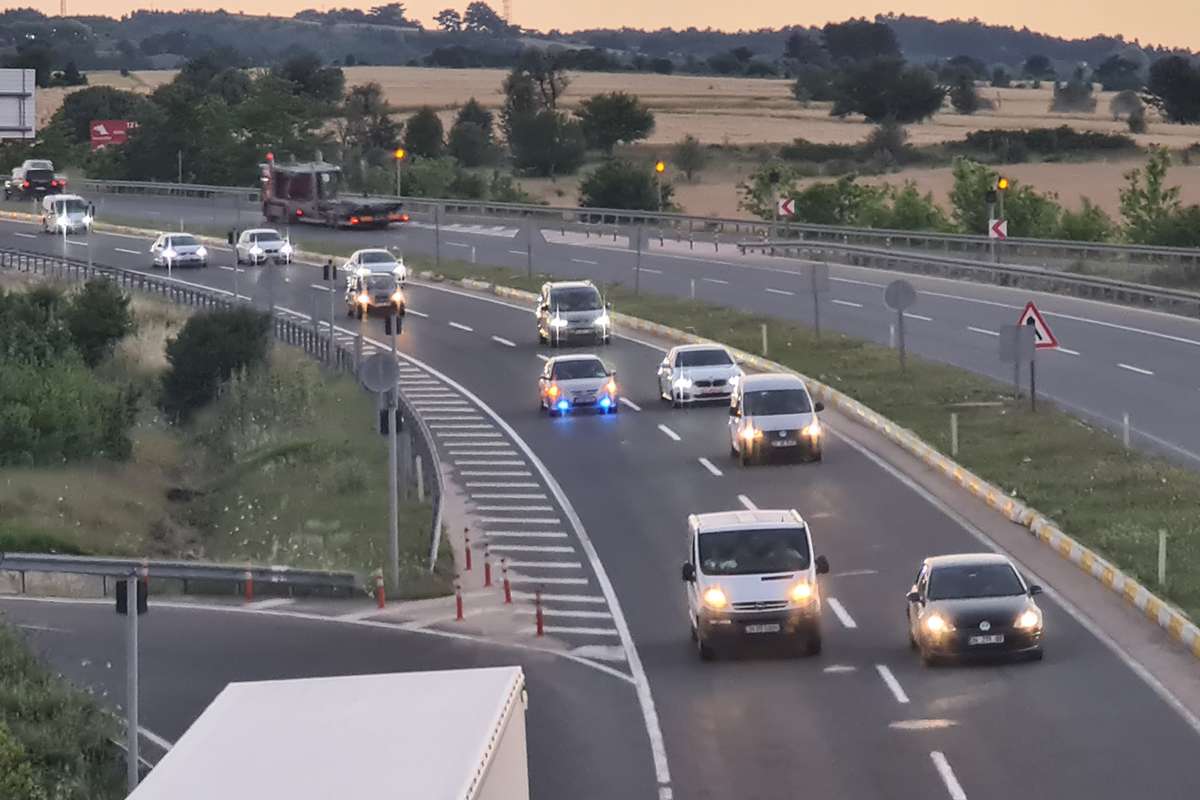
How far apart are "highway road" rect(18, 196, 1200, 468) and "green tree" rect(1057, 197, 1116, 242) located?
15821 mm

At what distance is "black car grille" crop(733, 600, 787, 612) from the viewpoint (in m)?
25.5

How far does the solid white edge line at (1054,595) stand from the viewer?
23.0 metres

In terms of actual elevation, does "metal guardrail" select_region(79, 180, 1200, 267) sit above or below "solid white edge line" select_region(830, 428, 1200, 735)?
above

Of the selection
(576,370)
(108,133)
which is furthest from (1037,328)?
(108,133)

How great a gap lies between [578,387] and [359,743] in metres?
34.3

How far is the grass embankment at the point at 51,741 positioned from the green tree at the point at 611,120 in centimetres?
12911

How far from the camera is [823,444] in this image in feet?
136

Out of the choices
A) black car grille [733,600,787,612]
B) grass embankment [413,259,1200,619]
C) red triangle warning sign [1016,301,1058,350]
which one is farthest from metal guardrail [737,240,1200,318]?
black car grille [733,600,787,612]

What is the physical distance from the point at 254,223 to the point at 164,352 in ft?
110

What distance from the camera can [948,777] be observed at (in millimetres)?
20188

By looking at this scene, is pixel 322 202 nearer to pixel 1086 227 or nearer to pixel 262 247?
pixel 262 247

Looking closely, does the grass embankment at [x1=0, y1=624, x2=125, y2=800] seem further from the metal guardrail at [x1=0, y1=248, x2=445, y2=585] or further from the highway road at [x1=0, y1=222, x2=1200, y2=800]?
the metal guardrail at [x1=0, y1=248, x2=445, y2=585]

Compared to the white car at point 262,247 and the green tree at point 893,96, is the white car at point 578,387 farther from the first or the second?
the green tree at point 893,96

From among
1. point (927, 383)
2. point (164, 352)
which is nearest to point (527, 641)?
point (927, 383)
